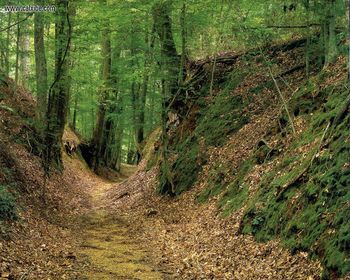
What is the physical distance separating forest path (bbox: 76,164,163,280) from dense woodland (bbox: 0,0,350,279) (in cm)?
113

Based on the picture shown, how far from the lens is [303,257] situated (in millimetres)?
7082

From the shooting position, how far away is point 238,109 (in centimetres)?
1563

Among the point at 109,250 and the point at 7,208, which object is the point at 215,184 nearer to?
the point at 109,250

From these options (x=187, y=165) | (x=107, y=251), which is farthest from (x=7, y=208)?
(x=187, y=165)

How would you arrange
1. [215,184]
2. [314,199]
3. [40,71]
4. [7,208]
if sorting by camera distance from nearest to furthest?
[314,199], [7,208], [215,184], [40,71]

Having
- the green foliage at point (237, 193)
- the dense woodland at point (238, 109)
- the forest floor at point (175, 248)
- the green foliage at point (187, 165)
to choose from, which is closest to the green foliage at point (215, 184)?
the dense woodland at point (238, 109)

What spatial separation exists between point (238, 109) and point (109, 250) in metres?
7.87

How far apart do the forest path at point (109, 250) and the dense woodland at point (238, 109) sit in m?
1.13

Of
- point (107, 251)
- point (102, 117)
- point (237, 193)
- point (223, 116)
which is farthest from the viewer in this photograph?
point (102, 117)

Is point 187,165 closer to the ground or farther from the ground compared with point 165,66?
closer to the ground

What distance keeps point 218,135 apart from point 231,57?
5.27 metres

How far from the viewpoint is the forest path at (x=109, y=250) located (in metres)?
8.41

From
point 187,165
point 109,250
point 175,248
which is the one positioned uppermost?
point 187,165

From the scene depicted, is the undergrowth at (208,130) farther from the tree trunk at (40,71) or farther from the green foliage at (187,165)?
the tree trunk at (40,71)
